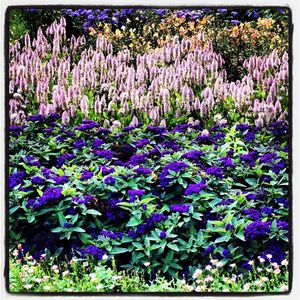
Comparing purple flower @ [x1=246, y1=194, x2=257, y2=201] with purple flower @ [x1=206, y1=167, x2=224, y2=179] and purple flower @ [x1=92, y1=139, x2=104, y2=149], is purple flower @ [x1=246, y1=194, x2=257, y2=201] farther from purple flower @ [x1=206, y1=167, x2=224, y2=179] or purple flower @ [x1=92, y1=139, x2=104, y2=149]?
purple flower @ [x1=92, y1=139, x2=104, y2=149]

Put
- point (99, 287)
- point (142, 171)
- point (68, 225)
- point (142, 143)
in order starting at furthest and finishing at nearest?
1. point (142, 143)
2. point (142, 171)
3. point (68, 225)
4. point (99, 287)

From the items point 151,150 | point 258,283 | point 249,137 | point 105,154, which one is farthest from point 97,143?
point 258,283

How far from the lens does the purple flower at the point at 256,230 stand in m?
4.07

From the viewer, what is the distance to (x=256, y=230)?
4.07 m

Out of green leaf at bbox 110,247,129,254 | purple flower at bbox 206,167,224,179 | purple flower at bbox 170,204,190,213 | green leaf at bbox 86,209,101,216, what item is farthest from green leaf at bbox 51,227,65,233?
purple flower at bbox 206,167,224,179

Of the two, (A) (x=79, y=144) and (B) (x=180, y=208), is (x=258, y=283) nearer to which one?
(B) (x=180, y=208)

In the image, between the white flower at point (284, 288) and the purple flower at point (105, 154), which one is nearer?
the white flower at point (284, 288)

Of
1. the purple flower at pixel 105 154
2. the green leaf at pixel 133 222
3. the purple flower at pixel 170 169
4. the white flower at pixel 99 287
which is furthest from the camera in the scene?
the purple flower at pixel 105 154

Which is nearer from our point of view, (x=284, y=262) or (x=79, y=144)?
(x=284, y=262)

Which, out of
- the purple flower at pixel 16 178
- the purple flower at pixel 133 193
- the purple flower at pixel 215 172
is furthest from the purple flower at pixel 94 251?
the purple flower at pixel 215 172

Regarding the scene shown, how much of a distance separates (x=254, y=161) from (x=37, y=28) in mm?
1522

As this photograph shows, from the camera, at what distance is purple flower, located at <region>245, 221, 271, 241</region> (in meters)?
4.07

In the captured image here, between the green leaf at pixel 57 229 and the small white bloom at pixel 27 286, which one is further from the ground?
the green leaf at pixel 57 229

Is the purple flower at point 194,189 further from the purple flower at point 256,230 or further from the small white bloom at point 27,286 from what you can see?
the small white bloom at point 27,286
